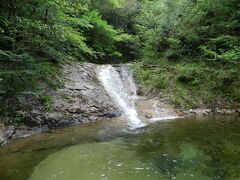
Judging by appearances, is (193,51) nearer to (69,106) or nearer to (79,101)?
(79,101)

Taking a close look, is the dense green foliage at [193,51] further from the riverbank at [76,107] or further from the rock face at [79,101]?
the rock face at [79,101]

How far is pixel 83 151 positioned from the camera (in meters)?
7.76

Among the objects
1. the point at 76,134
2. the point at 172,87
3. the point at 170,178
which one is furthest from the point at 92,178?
the point at 172,87

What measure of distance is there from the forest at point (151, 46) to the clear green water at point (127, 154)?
2220 millimetres

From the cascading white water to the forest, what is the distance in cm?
76

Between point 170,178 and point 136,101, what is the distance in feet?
26.0

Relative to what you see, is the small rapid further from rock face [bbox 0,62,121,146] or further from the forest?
the forest

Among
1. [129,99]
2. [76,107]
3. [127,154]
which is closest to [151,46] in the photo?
[129,99]

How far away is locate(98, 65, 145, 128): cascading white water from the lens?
41.8 ft

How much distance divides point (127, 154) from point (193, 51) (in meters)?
10.9

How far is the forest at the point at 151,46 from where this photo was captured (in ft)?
32.6

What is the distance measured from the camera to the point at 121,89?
48.2 feet

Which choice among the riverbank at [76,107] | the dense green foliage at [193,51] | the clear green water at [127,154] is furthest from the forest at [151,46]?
the clear green water at [127,154]

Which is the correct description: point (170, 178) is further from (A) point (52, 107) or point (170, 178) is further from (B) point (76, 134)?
(A) point (52, 107)
